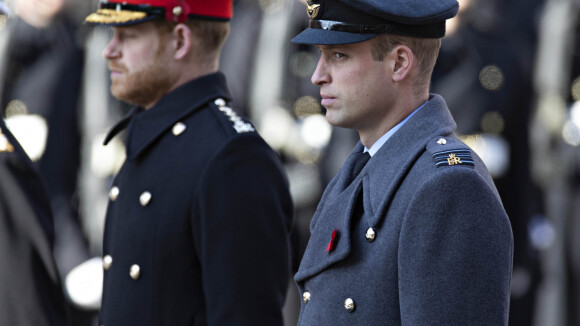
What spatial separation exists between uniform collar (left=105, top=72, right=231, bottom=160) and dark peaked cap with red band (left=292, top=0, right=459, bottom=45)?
0.85 meters

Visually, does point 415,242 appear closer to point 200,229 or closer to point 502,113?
point 200,229

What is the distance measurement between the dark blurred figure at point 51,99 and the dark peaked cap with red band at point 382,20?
376 centimetres

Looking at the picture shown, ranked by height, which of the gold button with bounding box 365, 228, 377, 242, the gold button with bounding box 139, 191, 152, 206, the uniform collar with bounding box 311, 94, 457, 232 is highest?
the uniform collar with bounding box 311, 94, 457, 232

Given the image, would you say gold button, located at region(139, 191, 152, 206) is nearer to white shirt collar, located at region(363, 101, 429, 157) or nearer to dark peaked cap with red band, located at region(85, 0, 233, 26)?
dark peaked cap with red band, located at region(85, 0, 233, 26)

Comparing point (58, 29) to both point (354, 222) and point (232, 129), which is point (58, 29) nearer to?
point (232, 129)

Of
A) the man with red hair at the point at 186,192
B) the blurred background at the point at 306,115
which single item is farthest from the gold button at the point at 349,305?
the blurred background at the point at 306,115

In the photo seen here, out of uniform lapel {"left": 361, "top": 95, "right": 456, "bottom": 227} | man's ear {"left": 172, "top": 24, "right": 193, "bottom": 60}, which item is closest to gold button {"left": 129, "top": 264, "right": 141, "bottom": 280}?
man's ear {"left": 172, "top": 24, "right": 193, "bottom": 60}

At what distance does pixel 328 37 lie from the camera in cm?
258

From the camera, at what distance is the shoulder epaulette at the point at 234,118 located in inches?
129

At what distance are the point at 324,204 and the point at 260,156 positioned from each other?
21.9 inches

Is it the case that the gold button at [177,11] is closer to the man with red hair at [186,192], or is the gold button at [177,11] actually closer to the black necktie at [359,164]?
the man with red hair at [186,192]

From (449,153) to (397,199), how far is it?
0.48 ft

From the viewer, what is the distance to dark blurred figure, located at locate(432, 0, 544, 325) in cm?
581

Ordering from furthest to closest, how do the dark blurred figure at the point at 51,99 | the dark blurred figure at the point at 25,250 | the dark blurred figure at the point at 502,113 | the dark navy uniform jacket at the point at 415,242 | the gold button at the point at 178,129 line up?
the dark blurred figure at the point at 51,99 < the dark blurred figure at the point at 502,113 < the gold button at the point at 178,129 < the dark blurred figure at the point at 25,250 < the dark navy uniform jacket at the point at 415,242
